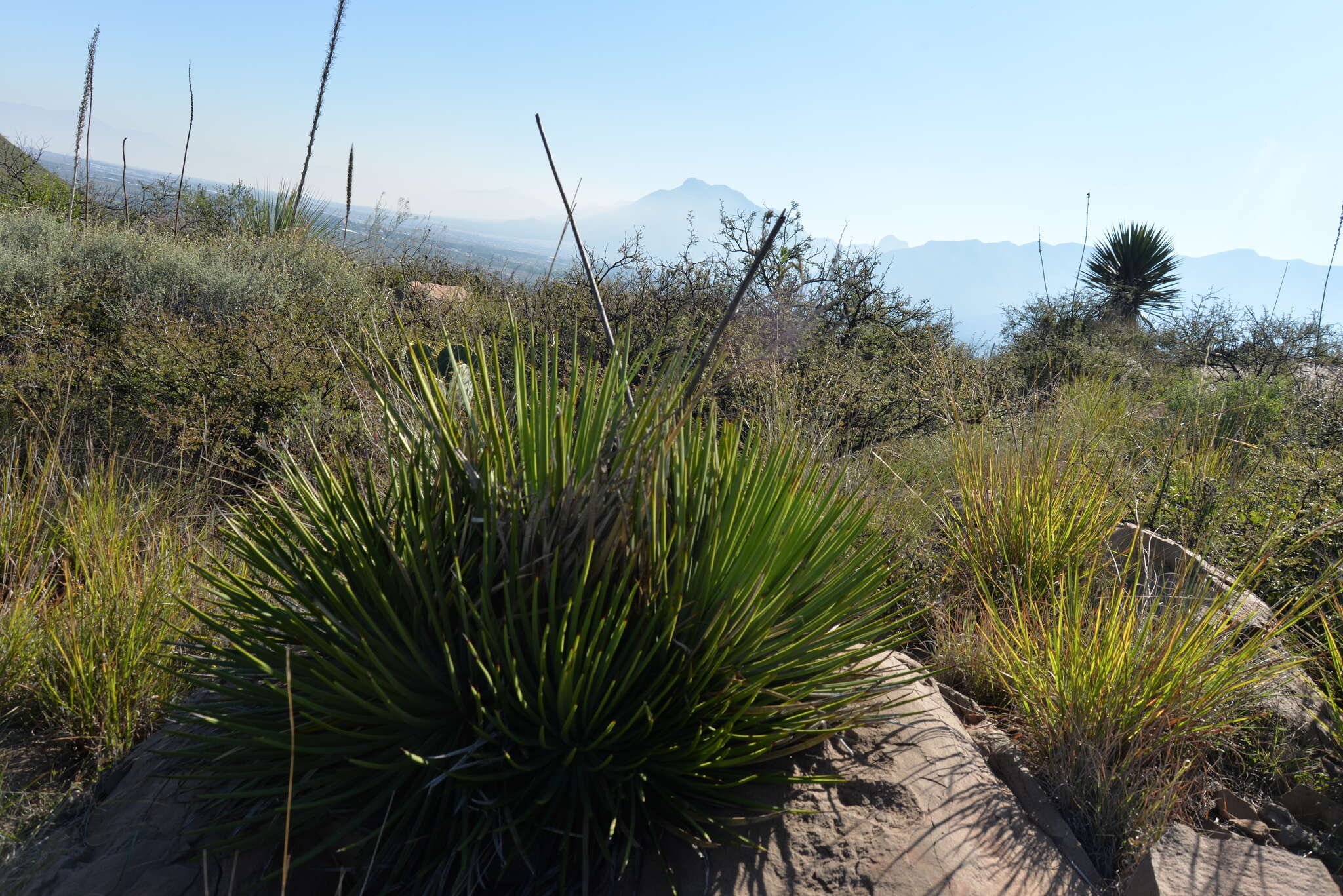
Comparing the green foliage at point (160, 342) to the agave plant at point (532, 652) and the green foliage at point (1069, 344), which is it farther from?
the green foliage at point (1069, 344)

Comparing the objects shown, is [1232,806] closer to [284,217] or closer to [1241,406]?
[1241,406]

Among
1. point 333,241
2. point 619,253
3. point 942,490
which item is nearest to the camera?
point 942,490

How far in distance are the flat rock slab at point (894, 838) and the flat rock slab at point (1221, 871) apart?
7.1 inches

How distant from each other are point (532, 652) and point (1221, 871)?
1844 mm

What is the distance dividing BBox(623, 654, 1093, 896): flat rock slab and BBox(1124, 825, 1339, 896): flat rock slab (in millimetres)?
180

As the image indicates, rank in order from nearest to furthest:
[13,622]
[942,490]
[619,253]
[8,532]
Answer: [13,622] < [8,532] < [942,490] < [619,253]

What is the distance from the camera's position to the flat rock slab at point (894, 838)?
1.76 metres

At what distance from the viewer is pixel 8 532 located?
3.09 meters

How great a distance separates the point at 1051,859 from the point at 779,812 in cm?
77

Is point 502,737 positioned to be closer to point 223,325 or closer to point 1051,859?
point 1051,859

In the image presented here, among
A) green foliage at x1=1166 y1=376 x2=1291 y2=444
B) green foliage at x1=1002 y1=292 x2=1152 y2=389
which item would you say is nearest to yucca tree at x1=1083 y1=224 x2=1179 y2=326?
green foliage at x1=1002 y1=292 x2=1152 y2=389

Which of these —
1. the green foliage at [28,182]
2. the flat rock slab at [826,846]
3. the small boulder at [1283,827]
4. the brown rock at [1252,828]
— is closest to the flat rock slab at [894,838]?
→ the flat rock slab at [826,846]

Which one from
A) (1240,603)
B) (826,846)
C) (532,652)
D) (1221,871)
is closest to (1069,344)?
(1240,603)

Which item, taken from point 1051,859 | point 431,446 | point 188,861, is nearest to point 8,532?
point 188,861
